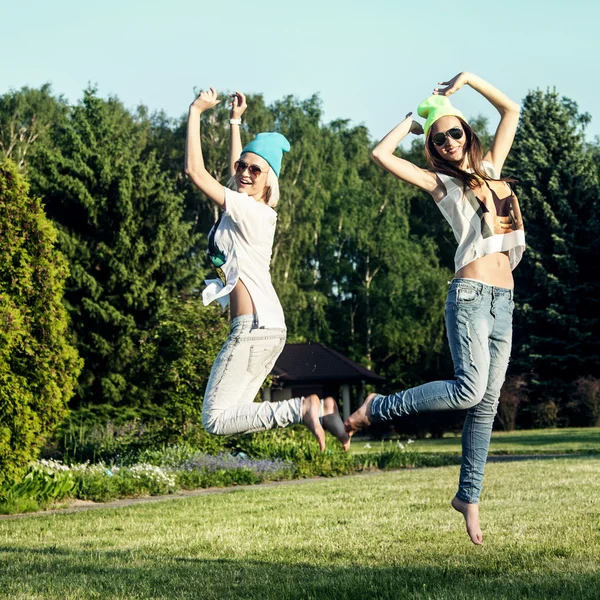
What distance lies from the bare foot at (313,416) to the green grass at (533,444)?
17.6m

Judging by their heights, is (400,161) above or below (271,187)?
above

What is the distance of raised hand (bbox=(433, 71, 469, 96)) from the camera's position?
5.80 meters

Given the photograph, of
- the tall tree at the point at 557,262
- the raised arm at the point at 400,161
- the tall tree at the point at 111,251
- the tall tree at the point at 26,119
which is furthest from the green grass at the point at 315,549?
the tall tree at the point at 26,119

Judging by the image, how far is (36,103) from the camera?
50.3 meters

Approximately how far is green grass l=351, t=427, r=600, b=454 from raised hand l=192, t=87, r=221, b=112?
57.3 feet

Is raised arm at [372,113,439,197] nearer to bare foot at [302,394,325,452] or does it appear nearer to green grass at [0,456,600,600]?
bare foot at [302,394,325,452]

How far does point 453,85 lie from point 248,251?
166cm

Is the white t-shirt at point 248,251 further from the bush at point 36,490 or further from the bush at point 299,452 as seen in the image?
the bush at point 299,452

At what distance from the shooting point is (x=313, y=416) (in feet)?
17.0

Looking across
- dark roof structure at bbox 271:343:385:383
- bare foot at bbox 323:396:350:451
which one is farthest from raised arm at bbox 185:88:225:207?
dark roof structure at bbox 271:343:385:383

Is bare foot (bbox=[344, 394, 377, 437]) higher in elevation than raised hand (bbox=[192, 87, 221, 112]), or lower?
lower

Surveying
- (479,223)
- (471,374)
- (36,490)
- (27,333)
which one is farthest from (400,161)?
(36,490)

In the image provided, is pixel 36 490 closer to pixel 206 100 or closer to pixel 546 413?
pixel 206 100

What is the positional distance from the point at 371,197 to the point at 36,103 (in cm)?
1878
